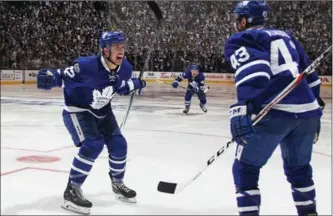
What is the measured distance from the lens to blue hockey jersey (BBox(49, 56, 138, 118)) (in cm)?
211

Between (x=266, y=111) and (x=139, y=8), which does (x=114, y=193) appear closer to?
(x=266, y=111)

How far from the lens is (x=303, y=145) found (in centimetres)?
161

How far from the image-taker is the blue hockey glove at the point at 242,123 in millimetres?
1450

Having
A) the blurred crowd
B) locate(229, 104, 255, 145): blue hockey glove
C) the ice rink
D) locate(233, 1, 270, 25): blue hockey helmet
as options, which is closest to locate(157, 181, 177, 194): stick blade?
the ice rink

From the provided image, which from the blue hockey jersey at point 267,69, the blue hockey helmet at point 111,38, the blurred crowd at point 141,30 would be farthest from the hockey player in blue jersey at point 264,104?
the blurred crowd at point 141,30

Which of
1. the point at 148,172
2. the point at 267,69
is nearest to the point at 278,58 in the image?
the point at 267,69

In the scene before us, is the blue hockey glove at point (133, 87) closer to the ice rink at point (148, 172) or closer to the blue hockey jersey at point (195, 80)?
the ice rink at point (148, 172)

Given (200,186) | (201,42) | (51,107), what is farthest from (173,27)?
(200,186)

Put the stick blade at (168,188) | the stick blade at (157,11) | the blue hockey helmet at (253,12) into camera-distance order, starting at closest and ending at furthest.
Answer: the blue hockey helmet at (253,12), the stick blade at (168,188), the stick blade at (157,11)

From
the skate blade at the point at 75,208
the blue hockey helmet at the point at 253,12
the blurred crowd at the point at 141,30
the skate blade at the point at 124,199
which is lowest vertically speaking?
the blurred crowd at the point at 141,30

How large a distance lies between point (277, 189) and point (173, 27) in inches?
467

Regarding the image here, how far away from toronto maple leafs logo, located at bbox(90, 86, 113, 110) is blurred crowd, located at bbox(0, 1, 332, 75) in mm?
3958

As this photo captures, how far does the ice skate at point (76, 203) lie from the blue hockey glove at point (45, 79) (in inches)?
17.6

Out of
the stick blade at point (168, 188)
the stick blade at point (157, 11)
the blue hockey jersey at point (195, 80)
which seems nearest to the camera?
the stick blade at point (168, 188)
